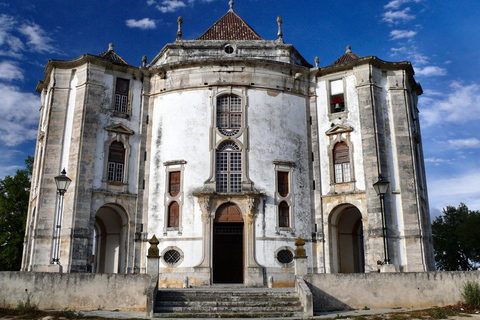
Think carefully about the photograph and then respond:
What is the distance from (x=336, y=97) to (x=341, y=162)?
3.99 m

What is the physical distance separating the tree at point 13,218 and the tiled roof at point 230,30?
20.1 meters

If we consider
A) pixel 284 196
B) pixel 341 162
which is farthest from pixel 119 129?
pixel 341 162

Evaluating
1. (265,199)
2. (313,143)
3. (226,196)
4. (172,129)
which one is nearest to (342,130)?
(313,143)

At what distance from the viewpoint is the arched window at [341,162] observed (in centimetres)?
2581

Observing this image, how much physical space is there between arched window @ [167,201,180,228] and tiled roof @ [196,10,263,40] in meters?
11.3

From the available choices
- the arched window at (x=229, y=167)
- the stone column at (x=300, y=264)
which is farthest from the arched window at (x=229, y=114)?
the stone column at (x=300, y=264)

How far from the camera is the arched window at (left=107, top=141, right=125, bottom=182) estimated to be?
2550cm

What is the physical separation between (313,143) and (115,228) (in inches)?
502

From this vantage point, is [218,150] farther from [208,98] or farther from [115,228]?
[115,228]

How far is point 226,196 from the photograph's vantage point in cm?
2455

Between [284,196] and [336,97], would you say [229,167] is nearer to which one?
[284,196]

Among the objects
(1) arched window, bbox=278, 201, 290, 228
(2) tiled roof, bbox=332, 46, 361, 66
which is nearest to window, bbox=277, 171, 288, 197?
(1) arched window, bbox=278, 201, 290, 228

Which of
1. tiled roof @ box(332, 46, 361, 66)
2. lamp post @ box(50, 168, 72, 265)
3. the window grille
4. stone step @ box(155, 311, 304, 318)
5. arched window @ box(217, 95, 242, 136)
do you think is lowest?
stone step @ box(155, 311, 304, 318)

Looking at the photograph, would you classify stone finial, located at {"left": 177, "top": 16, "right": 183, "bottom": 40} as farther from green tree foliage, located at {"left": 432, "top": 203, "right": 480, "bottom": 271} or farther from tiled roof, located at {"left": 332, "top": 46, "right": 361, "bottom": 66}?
green tree foliage, located at {"left": 432, "top": 203, "right": 480, "bottom": 271}
